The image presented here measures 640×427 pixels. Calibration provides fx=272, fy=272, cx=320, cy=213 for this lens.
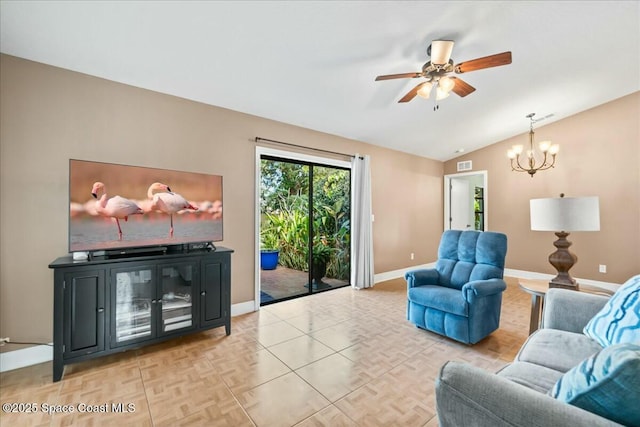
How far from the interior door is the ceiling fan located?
4.20 meters

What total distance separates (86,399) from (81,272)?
2.91 feet

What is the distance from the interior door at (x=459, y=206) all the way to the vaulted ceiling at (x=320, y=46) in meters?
2.77

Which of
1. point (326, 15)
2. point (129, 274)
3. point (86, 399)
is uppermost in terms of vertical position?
point (326, 15)

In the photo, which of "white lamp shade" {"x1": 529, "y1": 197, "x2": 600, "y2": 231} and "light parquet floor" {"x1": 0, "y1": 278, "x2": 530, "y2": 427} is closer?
"light parquet floor" {"x1": 0, "y1": 278, "x2": 530, "y2": 427}

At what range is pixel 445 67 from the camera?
2.34 m

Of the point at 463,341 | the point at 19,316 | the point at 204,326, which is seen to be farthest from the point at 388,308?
the point at 19,316

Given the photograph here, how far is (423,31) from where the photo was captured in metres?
2.32

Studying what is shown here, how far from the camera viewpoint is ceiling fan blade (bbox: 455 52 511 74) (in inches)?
79.6

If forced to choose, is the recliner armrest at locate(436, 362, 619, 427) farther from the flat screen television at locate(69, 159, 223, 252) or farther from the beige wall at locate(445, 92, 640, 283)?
the beige wall at locate(445, 92, 640, 283)

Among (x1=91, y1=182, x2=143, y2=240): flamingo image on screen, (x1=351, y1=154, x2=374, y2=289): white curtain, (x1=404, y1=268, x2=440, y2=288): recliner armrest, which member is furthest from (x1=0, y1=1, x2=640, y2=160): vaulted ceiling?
(x1=404, y1=268, x2=440, y2=288): recliner armrest

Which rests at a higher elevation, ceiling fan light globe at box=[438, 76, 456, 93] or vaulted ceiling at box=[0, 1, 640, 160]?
vaulted ceiling at box=[0, 1, 640, 160]

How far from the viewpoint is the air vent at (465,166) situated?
6.04m

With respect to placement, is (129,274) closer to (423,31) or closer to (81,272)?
(81,272)

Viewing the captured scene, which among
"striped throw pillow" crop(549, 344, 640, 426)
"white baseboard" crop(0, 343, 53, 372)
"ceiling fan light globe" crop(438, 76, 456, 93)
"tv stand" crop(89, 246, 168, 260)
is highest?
"ceiling fan light globe" crop(438, 76, 456, 93)
